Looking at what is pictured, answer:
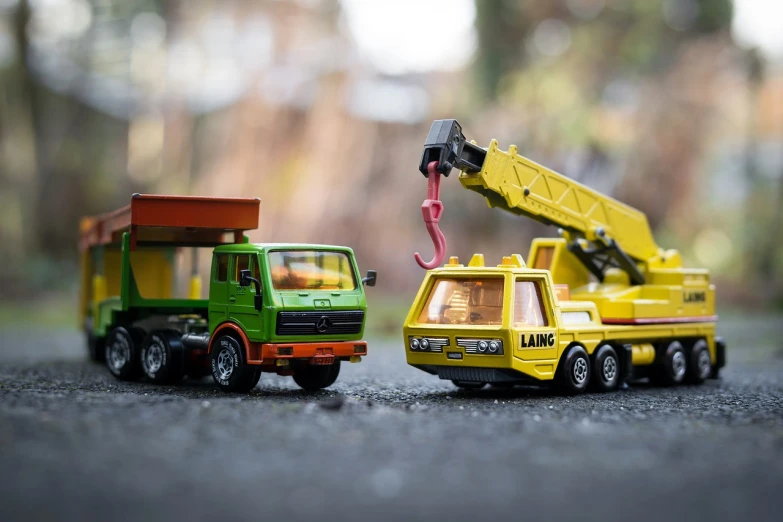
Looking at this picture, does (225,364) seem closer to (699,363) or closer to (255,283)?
(255,283)

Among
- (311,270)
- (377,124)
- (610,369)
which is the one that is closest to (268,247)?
(311,270)

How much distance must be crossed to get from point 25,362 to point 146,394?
275 inches

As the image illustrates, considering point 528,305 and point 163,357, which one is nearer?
point 528,305

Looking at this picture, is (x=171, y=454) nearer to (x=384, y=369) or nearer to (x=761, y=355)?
(x=384, y=369)

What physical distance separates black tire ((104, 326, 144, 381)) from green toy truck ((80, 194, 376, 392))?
2 cm

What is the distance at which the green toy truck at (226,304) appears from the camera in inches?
533

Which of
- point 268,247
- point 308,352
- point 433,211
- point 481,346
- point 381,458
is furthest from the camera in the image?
point 268,247

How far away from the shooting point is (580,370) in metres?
14.4

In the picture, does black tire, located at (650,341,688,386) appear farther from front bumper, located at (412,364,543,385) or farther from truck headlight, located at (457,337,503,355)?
truck headlight, located at (457,337,503,355)

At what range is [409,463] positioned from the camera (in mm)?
8531

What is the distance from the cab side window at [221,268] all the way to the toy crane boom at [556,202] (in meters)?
3.26

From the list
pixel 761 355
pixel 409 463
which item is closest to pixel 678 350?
pixel 761 355

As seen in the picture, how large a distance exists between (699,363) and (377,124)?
22604 millimetres

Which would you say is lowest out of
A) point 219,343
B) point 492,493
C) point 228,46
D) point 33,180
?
point 492,493
